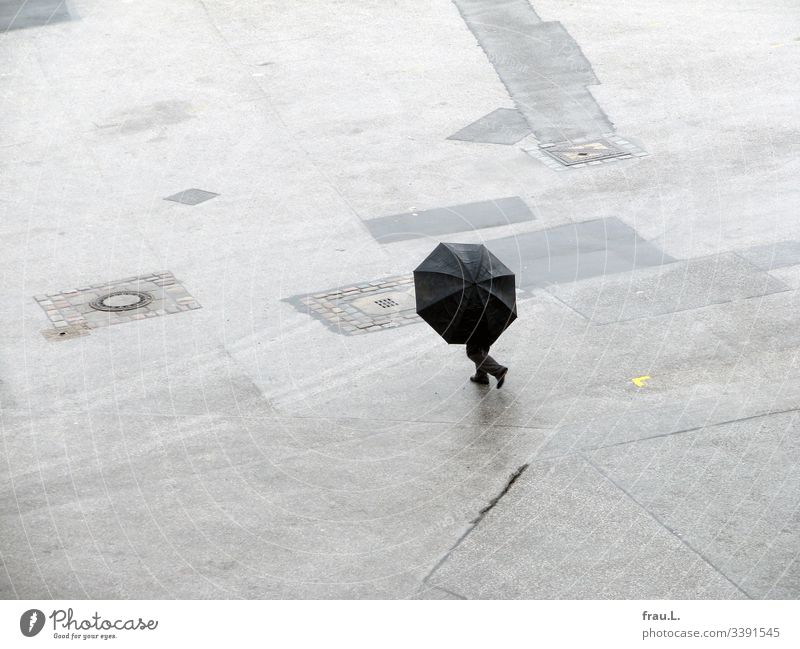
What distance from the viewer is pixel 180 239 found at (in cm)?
1716

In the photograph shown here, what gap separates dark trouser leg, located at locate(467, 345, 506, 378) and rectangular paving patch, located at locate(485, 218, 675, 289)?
107 inches

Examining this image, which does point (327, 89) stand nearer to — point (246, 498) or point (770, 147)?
point (770, 147)

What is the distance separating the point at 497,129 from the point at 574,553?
11.9m

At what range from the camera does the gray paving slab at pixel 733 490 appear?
9.73 m

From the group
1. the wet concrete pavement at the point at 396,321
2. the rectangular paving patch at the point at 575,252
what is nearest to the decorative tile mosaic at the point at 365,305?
the wet concrete pavement at the point at 396,321

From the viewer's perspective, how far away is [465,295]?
12.1m

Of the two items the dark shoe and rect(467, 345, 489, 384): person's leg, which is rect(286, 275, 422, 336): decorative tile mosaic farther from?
the dark shoe

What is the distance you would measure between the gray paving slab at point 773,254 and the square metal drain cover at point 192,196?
760cm

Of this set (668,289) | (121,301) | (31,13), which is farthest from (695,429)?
(31,13)

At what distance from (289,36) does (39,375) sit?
1403cm

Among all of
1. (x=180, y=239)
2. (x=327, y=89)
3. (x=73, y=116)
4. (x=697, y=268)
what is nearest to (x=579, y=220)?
(x=697, y=268)

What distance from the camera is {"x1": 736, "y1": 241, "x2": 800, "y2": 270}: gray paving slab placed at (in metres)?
15.5
